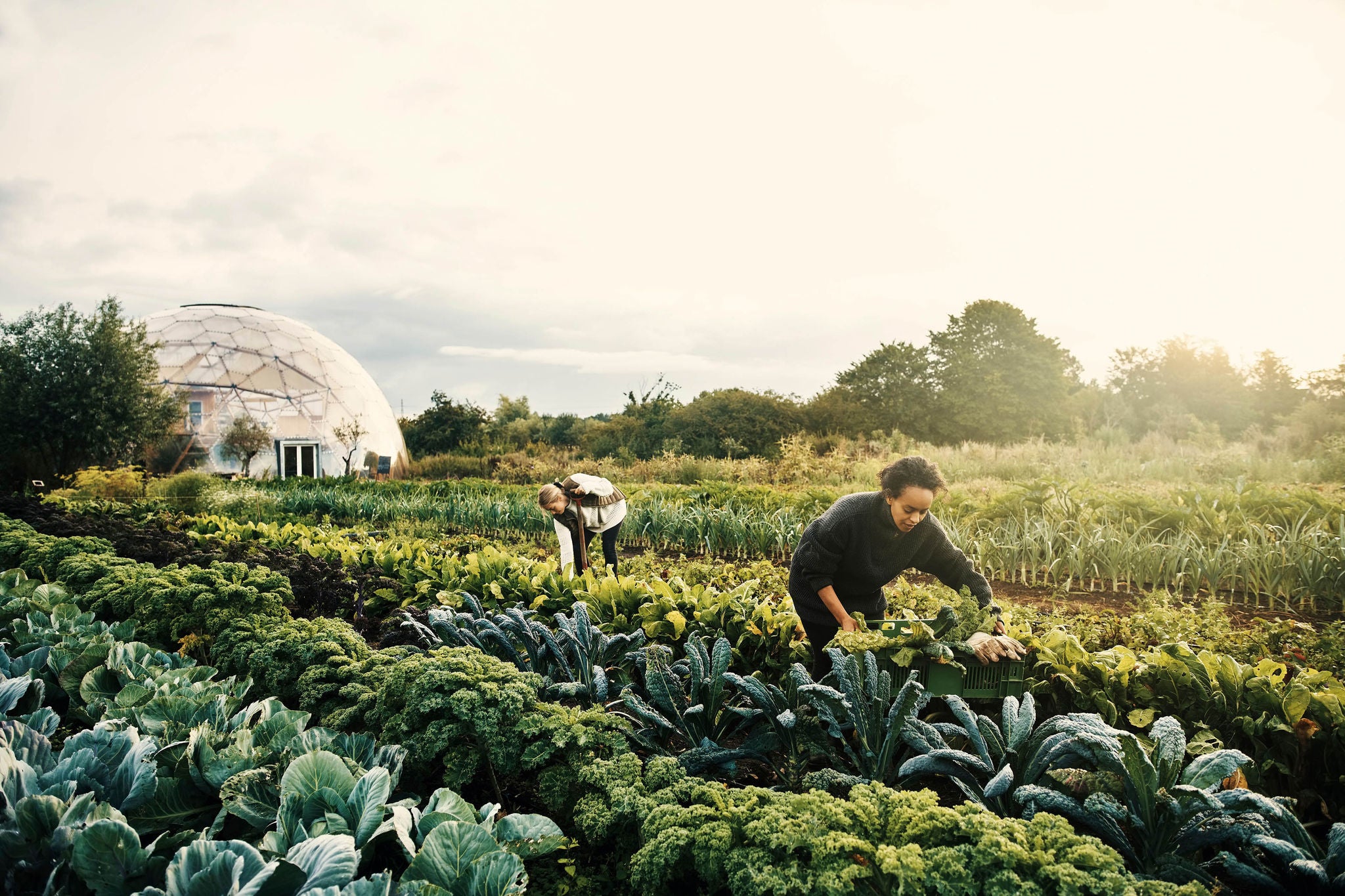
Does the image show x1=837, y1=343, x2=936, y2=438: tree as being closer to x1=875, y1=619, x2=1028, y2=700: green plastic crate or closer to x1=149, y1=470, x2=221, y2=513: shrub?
x1=149, y1=470, x2=221, y2=513: shrub

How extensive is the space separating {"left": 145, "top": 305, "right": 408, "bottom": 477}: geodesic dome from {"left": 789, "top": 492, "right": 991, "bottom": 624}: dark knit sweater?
25188mm

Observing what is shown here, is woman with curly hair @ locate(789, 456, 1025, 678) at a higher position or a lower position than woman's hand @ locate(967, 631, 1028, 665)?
higher

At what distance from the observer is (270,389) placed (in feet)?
82.7

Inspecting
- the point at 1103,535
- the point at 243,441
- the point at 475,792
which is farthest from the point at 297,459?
the point at 475,792

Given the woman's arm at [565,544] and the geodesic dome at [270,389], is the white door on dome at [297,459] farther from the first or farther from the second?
the woman's arm at [565,544]

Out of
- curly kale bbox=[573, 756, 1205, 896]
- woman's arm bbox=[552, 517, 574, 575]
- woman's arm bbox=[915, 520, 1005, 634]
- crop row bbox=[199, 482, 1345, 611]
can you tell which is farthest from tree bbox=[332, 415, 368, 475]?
curly kale bbox=[573, 756, 1205, 896]

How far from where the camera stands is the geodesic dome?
2423 centimetres

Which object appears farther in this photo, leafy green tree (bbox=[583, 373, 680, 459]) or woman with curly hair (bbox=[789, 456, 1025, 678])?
leafy green tree (bbox=[583, 373, 680, 459])

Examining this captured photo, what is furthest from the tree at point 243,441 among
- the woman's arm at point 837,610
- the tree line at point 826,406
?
the woman's arm at point 837,610

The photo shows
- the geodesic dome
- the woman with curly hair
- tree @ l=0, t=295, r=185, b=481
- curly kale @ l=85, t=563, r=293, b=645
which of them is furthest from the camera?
the geodesic dome

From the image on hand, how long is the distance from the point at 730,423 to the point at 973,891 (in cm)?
2249

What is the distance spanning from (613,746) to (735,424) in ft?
71.5

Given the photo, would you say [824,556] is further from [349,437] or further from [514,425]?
[514,425]

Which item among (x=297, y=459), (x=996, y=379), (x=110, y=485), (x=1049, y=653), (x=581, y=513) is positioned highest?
(x=996, y=379)
